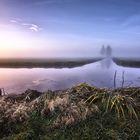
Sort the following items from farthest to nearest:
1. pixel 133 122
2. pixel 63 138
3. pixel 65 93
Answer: pixel 65 93 → pixel 133 122 → pixel 63 138

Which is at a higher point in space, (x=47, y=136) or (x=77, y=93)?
(x=77, y=93)

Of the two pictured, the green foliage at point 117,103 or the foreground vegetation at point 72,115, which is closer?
the foreground vegetation at point 72,115

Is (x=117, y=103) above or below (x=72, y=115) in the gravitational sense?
above

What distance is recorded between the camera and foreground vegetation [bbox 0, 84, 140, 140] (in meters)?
5.74

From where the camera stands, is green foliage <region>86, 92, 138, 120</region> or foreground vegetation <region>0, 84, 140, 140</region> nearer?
foreground vegetation <region>0, 84, 140, 140</region>

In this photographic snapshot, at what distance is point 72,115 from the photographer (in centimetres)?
617

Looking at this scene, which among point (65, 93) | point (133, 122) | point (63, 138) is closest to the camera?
Answer: point (63, 138)

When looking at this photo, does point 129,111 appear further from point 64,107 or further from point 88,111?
point 64,107

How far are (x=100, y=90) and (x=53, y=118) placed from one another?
1.49m

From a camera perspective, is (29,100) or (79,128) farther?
(29,100)

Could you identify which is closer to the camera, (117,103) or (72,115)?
(72,115)

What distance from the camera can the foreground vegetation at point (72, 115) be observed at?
5.74 metres

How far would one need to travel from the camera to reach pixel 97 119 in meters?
6.24

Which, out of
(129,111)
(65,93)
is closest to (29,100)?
(65,93)
